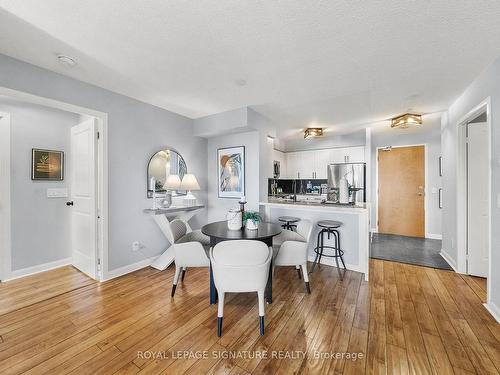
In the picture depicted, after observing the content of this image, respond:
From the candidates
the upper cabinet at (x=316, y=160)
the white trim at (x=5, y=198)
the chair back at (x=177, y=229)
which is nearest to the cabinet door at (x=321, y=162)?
the upper cabinet at (x=316, y=160)

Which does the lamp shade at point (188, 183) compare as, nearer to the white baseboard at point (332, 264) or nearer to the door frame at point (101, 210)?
the door frame at point (101, 210)

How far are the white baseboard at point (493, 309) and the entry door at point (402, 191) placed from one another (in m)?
3.27

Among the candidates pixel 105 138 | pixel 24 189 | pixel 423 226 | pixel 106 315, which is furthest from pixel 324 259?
pixel 24 189

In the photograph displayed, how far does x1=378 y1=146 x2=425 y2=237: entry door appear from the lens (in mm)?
5023

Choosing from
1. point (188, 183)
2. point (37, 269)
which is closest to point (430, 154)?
point (188, 183)

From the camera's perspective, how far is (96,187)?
284 centimetres

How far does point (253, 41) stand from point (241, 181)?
238 centimetres

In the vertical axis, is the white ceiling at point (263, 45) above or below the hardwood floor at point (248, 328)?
above

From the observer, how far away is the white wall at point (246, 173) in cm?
380

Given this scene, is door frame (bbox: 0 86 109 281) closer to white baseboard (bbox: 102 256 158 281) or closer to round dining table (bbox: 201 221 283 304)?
white baseboard (bbox: 102 256 158 281)

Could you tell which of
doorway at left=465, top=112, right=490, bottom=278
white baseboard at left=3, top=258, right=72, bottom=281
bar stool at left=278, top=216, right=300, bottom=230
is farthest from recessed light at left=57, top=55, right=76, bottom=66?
doorway at left=465, top=112, right=490, bottom=278

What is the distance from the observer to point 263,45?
192cm

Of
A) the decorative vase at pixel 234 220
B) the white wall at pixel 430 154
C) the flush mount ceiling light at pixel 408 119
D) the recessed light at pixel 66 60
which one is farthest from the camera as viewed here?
the white wall at pixel 430 154

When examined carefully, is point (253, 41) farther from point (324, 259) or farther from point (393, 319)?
point (324, 259)
